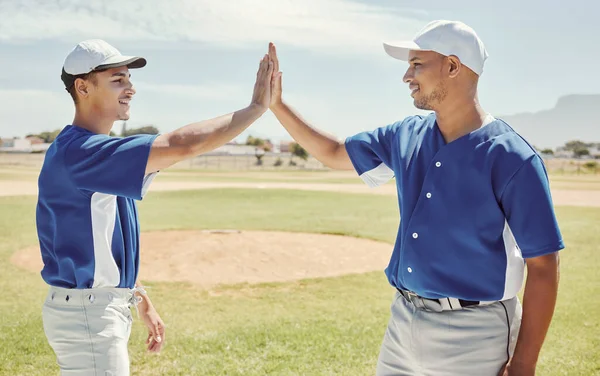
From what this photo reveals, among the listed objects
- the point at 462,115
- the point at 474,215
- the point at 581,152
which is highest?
the point at 462,115

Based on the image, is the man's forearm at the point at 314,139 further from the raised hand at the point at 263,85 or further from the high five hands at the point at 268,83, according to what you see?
the raised hand at the point at 263,85

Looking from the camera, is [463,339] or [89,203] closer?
[463,339]

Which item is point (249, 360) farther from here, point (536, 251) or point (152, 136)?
point (536, 251)

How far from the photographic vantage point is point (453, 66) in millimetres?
2982

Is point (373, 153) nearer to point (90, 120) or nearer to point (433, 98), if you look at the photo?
point (433, 98)

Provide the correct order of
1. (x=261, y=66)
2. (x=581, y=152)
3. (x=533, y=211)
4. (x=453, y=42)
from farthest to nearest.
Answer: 1. (x=581, y=152)
2. (x=261, y=66)
3. (x=453, y=42)
4. (x=533, y=211)

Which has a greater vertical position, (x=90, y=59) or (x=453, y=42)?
(x=453, y=42)

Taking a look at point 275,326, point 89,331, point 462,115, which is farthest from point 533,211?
point 275,326

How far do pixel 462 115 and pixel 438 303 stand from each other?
3.09ft

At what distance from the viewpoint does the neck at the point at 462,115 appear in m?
3.00

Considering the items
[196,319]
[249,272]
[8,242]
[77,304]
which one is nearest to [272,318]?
[196,319]

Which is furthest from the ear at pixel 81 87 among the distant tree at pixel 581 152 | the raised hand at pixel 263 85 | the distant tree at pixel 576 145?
the distant tree at pixel 576 145

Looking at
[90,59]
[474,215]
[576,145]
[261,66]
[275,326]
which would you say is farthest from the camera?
[576,145]

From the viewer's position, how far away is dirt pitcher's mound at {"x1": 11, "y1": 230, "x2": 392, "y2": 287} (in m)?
10.3
